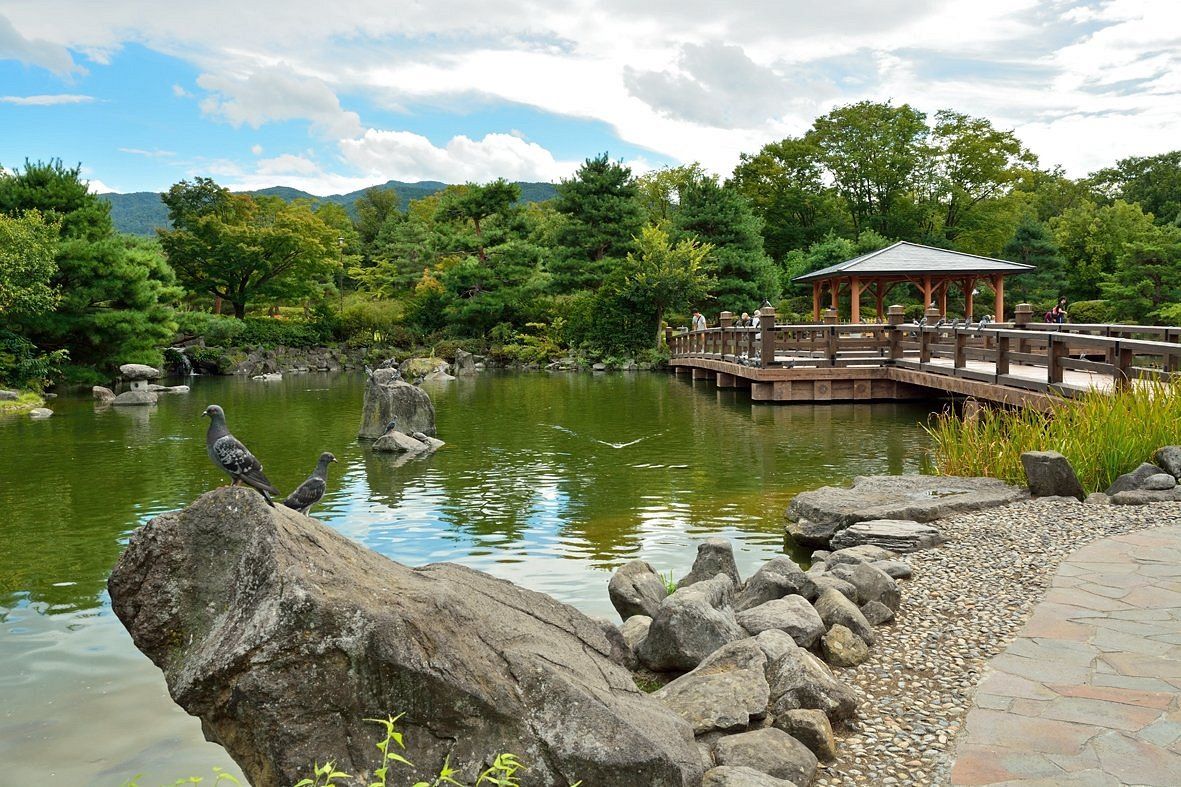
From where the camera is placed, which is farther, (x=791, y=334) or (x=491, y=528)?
(x=791, y=334)

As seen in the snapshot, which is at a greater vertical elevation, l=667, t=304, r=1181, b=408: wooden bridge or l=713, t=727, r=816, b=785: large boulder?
l=667, t=304, r=1181, b=408: wooden bridge

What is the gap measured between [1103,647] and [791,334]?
25038 millimetres

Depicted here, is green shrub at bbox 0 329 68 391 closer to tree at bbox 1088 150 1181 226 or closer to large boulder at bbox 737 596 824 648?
large boulder at bbox 737 596 824 648

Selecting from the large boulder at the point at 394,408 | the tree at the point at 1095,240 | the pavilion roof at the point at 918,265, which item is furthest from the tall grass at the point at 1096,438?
the tree at the point at 1095,240

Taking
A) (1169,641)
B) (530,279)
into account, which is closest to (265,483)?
(1169,641)

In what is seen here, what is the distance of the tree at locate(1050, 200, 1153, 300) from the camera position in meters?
38.1

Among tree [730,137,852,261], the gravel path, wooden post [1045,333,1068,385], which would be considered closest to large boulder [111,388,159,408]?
wooden post [1045,333,1068,385]

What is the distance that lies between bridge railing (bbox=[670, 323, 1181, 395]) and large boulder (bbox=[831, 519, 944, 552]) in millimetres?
4012

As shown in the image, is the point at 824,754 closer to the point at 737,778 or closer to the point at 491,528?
the point at 737,778

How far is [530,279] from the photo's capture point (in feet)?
130

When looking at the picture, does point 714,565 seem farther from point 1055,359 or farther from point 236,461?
point 1055,359

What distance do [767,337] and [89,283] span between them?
19491 mm

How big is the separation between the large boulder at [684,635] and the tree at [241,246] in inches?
1430

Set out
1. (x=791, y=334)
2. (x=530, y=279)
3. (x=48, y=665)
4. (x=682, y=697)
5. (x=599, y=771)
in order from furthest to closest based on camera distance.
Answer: (x=530, y=279) < (x=791, y=334) < (x=48, y=665) < (x=682, y=697) < (x=599, y=771)
